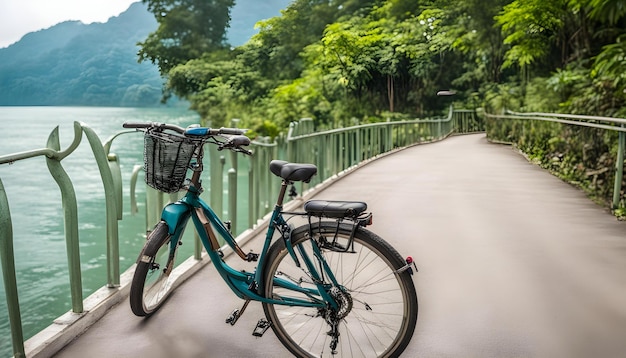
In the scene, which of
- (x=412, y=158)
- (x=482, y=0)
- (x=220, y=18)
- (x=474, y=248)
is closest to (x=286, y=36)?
(x=220, y=18)

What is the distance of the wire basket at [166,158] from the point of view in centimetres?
261

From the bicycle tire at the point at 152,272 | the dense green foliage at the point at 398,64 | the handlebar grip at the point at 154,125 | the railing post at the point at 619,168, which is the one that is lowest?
the bicycle tire at the point at 152,272

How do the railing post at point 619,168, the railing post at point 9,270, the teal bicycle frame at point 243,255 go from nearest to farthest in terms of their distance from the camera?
the railing post at point 9,270 → the teal bicycle frame at point 243,255 → the railing post at point 619,168

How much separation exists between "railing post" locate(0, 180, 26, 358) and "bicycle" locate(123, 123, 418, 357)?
1.81 feet

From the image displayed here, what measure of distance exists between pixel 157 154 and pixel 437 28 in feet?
83.6

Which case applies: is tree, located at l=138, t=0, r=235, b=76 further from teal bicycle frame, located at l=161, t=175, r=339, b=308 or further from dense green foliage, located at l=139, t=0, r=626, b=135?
teal bicycle frame, located at l=161, t=175, r=339, b=308

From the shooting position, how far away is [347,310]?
2.41 m

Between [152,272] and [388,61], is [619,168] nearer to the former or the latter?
[152,272]

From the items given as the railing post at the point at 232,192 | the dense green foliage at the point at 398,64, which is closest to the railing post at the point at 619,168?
the railing post at the point at 232,192

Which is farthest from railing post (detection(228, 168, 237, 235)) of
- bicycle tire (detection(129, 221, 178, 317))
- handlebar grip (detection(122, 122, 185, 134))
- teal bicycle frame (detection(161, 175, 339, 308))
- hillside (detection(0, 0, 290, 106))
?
hillside (detection(0, 0, 290, 106))

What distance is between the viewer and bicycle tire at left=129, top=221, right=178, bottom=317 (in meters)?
2.77

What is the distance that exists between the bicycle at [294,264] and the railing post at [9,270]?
552 millimetres

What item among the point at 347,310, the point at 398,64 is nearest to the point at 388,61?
the point at 398,64

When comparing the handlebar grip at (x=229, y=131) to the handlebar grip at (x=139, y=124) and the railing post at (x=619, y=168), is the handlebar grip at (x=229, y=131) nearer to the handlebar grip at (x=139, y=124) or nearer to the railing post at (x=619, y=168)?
the handlebar grip at (x=139, y=124)
